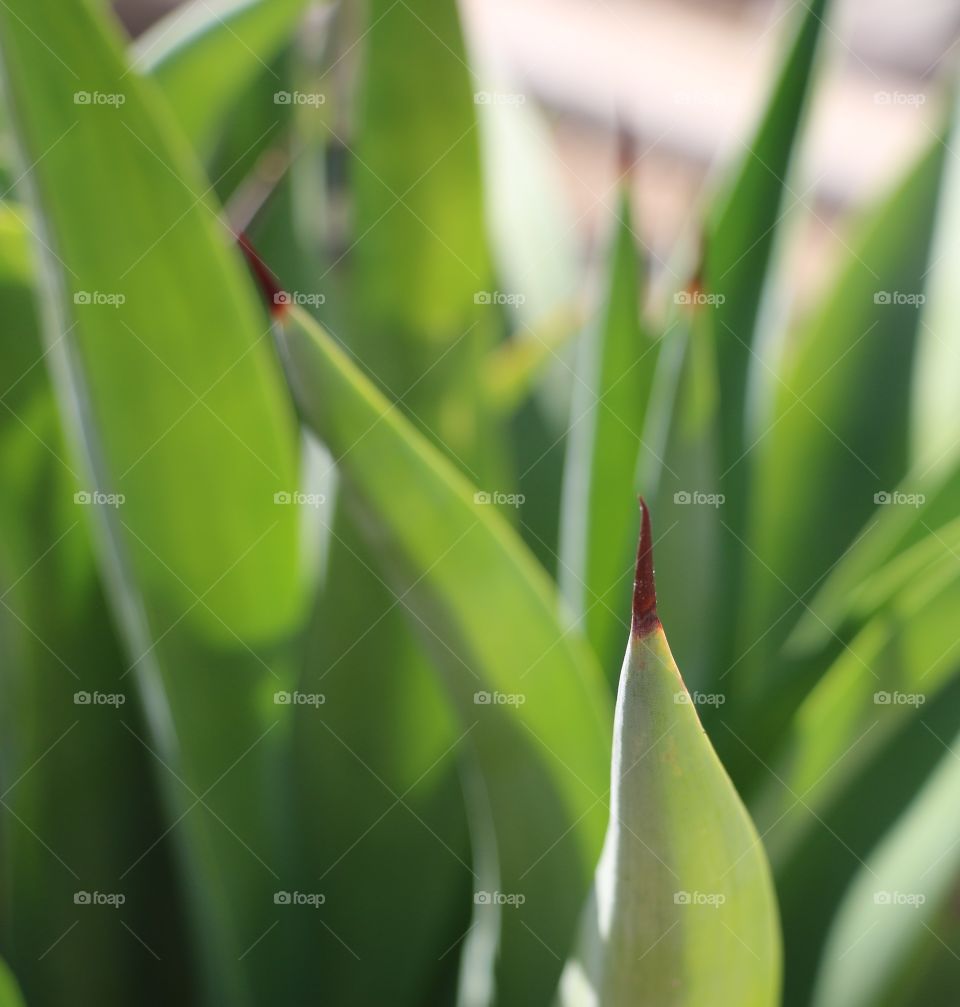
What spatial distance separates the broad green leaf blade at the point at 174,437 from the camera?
12.5 inches

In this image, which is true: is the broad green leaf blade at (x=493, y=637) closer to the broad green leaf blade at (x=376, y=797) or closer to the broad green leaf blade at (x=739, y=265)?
the broad green leaf blade at (x=376, y=797)

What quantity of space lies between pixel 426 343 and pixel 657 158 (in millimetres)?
945

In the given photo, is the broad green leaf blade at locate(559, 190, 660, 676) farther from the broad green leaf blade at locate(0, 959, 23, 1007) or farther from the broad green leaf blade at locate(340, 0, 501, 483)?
the broad green leaf blade at locate(0, 959, 23, 1007)

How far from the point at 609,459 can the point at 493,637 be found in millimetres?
133

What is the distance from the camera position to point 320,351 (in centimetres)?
27

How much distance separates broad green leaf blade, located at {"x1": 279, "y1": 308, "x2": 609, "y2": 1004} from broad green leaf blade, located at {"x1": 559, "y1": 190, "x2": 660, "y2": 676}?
7cm

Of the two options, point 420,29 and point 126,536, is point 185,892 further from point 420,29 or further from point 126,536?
point 420,29

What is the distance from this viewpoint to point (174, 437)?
34 cm

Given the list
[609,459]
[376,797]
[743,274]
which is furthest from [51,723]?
[743,274]

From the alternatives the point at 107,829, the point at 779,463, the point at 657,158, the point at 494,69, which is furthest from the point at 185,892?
the point at 657,158

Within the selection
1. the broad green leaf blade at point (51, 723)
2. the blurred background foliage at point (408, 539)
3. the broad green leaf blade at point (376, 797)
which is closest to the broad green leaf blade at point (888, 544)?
the blurred background foliage at point (408, 539)

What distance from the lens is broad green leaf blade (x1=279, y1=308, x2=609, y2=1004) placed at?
27cm

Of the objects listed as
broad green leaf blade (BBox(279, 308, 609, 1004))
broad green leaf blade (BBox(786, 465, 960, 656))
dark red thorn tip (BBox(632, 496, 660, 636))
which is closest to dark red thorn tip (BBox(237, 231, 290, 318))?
broad green leaf blade (BBox(279, 308, 609, 1004))

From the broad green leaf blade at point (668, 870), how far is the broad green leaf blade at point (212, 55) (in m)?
0.33
